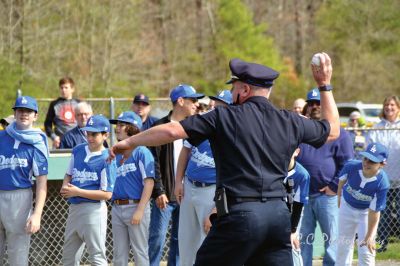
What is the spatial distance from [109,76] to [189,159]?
75.8 feet

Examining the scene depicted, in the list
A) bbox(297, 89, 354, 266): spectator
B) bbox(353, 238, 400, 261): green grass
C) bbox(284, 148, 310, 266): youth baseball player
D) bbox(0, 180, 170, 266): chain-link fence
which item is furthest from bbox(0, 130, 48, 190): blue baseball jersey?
bbox(353, 238, 400, 261): green grass

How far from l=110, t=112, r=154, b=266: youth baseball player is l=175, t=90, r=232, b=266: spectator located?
600 mm

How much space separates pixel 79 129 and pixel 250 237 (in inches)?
221

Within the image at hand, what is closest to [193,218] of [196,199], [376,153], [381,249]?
[196,199]

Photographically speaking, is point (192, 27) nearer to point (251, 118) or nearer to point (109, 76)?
point (109, 76)

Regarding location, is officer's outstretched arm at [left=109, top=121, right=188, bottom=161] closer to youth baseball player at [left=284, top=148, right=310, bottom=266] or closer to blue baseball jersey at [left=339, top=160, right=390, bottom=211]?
youth baseball player at [left=284, top=148, right=310, bottom=266]

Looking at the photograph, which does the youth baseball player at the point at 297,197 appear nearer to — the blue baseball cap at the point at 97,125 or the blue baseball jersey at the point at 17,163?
the blue baseball cap at the point at 97,125

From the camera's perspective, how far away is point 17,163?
307 inches

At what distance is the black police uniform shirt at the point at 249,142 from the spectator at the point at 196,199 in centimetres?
254

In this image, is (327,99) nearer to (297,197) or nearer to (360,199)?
(297,197)

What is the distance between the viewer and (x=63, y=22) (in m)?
27.9

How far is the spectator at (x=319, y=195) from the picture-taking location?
351 inches

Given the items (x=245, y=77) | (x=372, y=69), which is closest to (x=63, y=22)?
(x=372, y=69)

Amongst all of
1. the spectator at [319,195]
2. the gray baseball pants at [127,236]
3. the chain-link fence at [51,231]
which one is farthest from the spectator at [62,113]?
the spectator at [319,195]
